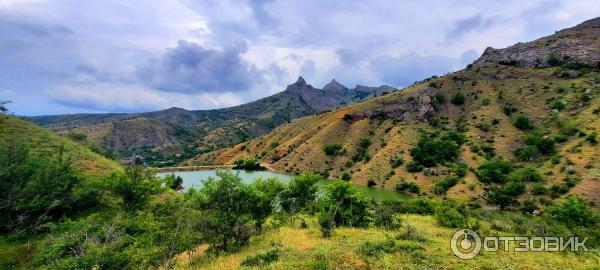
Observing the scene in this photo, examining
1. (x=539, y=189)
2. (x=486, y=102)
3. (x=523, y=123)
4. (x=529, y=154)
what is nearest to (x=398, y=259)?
(x=539, y=189)

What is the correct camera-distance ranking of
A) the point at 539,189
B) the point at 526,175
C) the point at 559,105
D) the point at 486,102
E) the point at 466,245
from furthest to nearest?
the point at 486,102
the point at 559,105
the point at 526,175
the point at 539,189
the point at 466,245

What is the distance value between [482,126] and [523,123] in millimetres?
10098

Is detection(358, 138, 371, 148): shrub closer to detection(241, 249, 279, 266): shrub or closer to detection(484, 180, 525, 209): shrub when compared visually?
detection(484, 180, 525, 209): shrub

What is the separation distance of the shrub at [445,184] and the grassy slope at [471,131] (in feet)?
5.10

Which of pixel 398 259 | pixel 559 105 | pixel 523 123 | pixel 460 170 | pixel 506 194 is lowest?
pixel 506 194

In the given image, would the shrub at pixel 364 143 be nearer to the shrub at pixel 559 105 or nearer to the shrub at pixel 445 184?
the shrub at pixel 445 184

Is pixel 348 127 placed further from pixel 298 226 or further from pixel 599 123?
pixel 298 226

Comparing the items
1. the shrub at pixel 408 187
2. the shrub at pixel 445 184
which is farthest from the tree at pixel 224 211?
the shrub at pixel 408 187

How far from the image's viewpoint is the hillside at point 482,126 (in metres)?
69.9

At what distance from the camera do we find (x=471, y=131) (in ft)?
310

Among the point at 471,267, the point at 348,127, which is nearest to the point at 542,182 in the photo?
the point at 471,267

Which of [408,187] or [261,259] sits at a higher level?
[261,259]

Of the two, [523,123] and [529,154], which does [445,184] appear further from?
[523,123]

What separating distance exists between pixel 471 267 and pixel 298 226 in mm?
19353
